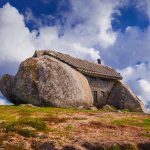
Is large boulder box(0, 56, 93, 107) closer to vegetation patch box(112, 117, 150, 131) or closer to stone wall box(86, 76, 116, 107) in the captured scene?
stone wall box(86, 76, 116, 107)

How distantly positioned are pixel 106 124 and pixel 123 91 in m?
30.2

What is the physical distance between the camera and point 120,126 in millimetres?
37344

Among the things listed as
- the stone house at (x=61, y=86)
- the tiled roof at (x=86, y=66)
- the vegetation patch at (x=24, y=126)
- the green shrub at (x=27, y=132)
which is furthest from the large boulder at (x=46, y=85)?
the green shrub at (x=27, y=132)

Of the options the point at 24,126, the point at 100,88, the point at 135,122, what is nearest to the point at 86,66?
the point at 100,88

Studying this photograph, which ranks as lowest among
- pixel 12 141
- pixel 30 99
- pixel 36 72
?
pixel 12 141

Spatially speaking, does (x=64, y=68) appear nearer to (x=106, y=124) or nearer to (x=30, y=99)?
(x=30, y=99)

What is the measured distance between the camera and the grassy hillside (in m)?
28.7

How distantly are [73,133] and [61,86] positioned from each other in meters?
23.5

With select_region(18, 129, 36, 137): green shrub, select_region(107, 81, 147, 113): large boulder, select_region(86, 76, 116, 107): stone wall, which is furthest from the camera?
select_region(86, 76, 116, 107): stone wall

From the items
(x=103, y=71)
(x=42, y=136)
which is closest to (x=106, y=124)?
(x=42, y=136)

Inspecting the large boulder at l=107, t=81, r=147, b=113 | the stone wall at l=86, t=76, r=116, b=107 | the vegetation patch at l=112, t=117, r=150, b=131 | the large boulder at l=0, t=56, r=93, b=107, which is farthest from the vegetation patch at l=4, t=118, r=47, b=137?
the stone wall at l=86, t=76, r=116, b=107

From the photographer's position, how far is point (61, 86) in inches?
2197

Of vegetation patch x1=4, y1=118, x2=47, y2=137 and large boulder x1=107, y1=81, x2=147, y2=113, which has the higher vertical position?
large boulder x1=107, y1=81, x2=147, y2=113

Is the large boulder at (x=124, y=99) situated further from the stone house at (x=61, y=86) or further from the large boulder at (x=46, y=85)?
the large boulder at (x=46, y=85)
